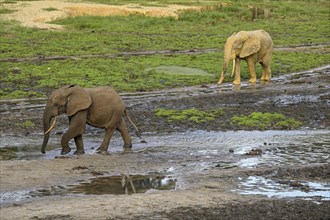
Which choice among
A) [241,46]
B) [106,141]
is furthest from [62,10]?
[106,141]

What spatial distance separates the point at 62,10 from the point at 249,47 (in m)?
18.4

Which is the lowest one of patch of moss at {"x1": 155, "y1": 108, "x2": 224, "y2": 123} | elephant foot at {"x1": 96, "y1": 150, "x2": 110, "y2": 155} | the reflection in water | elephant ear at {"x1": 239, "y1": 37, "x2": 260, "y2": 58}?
patch of moss at {"x1": 155, "y1": 108, "x2": 224, "y2": 123}

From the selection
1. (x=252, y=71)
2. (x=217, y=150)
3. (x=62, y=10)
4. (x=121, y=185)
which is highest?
(x=121, y=185)

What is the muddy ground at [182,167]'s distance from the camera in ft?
37.7

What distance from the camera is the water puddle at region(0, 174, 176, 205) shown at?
41.4 feet

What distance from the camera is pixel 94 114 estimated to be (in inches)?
632

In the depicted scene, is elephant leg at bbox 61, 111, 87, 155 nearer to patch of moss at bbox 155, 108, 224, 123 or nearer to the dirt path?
patch of moss at bbox 155, 108, 224, 123

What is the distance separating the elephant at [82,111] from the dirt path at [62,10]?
76.5 feet

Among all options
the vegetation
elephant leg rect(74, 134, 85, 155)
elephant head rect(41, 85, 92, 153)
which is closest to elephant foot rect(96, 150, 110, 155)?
elephant leg rect(74, 134, 85, 155)

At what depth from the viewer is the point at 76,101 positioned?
15664 mm

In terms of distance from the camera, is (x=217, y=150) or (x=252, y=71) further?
(x=252, y=71)

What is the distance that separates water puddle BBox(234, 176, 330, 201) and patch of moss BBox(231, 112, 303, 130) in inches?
215

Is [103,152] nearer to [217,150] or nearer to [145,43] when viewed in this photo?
[217,150]

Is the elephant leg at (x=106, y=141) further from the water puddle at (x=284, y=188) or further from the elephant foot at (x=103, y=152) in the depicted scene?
the water puddle at (x=284, y=188)
